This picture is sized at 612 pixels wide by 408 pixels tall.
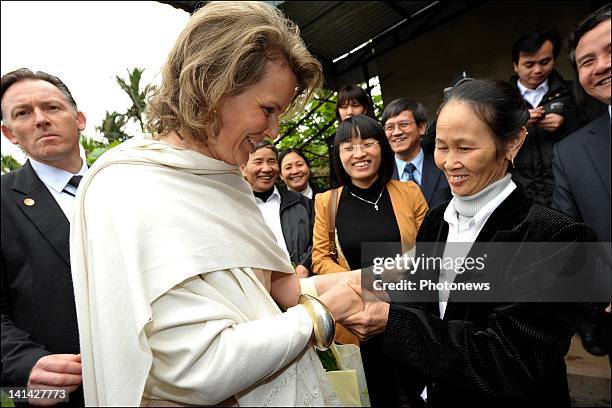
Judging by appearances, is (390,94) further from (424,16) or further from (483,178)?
(424,16)

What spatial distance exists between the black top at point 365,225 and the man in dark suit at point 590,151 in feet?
3.63

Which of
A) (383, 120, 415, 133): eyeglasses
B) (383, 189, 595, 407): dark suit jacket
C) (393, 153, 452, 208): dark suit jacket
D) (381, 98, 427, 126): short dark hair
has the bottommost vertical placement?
(383, 189, 595, 407): dark suit jacket

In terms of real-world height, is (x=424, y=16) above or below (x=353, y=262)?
above

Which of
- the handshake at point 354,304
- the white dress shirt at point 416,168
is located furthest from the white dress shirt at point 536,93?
the handshake at point 354,304

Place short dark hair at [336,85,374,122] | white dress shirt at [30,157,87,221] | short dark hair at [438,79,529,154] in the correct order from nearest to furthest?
short dark hair at [438,79,529,154] → white dress shirt at [30,157,87,221] → short dark hair at [336,85,374,122]

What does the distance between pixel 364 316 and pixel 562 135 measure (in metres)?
2.42

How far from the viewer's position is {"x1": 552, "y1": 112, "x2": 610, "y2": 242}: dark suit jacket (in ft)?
7.60

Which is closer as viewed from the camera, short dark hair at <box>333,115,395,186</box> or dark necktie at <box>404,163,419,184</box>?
short dark hair at <box>333,115,395,186</box>

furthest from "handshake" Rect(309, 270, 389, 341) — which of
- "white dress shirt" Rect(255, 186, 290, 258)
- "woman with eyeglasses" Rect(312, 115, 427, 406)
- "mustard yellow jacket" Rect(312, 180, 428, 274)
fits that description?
"white dress shirt" Rect(255, 186, 290, 258)

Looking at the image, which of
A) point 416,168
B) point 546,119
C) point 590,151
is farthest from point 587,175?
point 416,168

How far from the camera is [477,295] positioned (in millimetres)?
1379

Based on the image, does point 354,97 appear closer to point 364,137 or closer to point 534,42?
point 364,137

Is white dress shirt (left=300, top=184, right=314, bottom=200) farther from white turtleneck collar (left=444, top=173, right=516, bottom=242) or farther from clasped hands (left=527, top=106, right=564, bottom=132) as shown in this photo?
white turtleneck collar (left=444, top=173, right=516, bottom=242)

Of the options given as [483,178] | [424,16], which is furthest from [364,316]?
[424,16]
